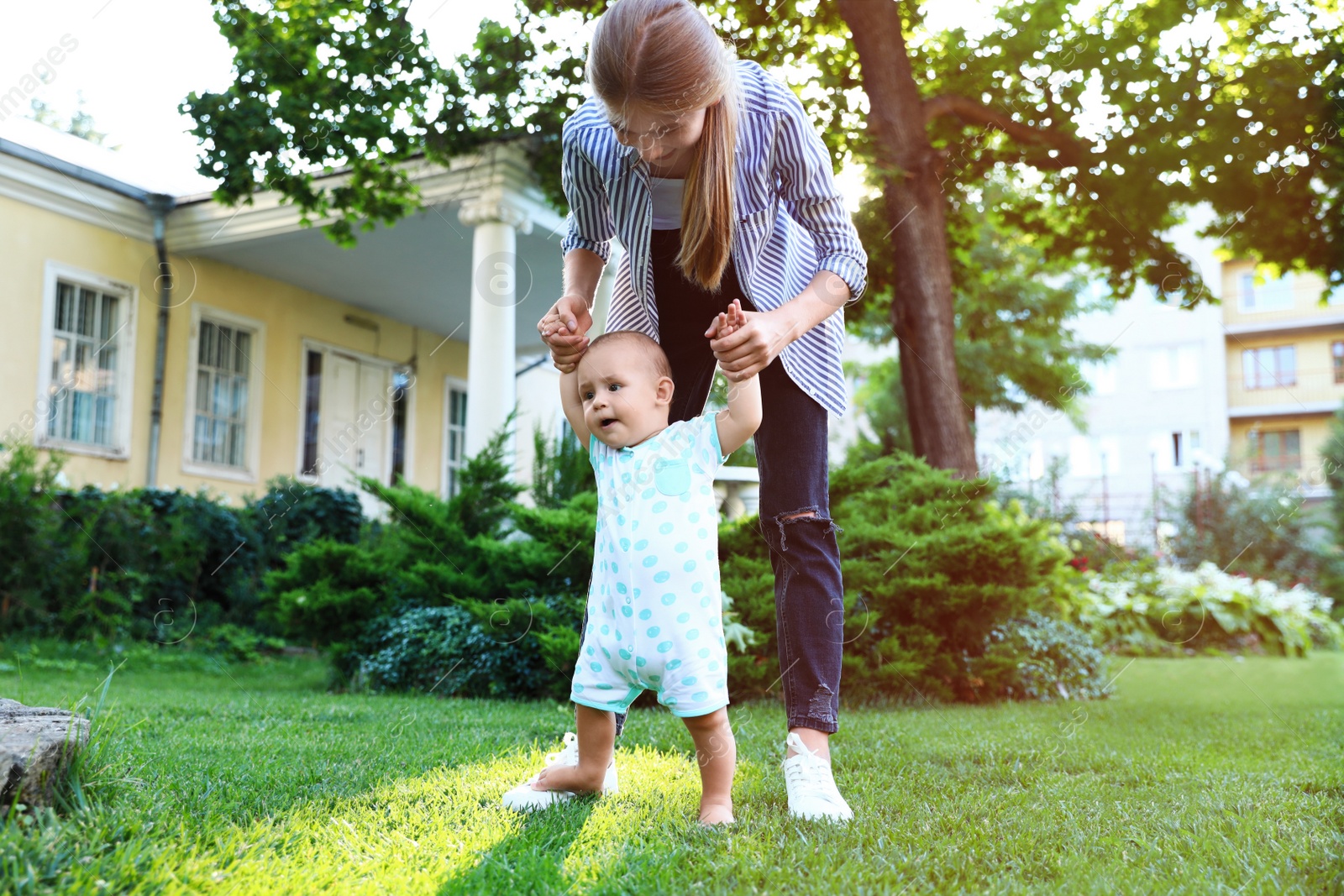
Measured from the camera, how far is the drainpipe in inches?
371

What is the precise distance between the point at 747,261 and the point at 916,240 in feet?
14.0

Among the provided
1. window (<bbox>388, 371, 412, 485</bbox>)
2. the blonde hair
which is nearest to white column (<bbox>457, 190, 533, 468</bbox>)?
window (<bbox>388, 371, 412, 485</bbox>)

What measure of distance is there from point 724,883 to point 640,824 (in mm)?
356

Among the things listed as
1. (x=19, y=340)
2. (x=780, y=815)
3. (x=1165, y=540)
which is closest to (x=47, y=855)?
(x=780, y=815)

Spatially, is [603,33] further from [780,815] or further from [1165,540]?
[1165,540]

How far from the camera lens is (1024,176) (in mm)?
7488

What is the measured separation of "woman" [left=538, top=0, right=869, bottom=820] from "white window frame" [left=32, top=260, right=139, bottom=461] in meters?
7.99

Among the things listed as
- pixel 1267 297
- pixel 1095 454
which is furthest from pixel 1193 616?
pixel 1267 297

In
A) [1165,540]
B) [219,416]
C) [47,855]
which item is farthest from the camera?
[1165,540]

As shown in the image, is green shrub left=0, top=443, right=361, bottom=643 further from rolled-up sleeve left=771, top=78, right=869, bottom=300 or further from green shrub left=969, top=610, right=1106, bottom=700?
rolled-up sleeve left=771, top=78, right=869, bottom=300

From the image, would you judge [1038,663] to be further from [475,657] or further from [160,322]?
[160,322]

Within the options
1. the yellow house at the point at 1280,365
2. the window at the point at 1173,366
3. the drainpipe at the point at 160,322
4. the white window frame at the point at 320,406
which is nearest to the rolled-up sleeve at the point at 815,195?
the drainpipe at the point at 160,322

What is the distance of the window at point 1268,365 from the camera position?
89.3 feet

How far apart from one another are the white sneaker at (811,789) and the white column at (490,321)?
20.9ft
